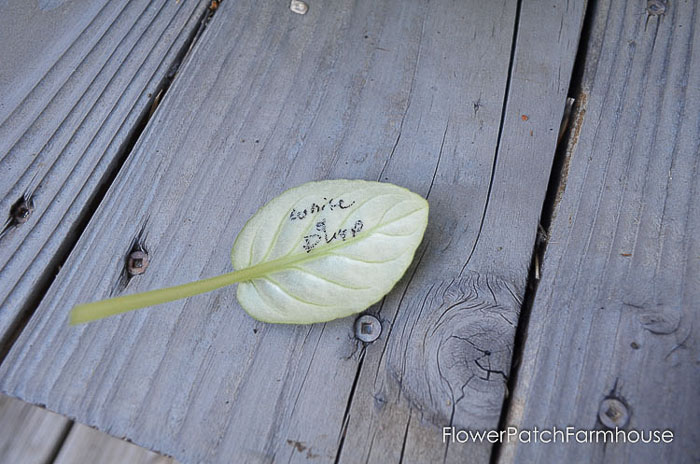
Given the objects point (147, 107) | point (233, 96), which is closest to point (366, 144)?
point (233, 96)

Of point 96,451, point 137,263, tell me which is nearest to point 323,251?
point 137,263

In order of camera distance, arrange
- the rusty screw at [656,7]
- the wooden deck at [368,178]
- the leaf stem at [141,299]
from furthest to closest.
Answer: the rusty screw at [656,7], the wooden deck at [368,178], the leaf stem at [141,299]

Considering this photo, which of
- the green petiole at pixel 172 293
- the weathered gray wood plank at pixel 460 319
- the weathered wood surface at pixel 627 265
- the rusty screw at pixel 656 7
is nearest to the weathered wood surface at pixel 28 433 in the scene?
the green petiole at pixel 172 293

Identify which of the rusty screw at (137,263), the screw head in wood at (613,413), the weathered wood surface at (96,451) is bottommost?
the weathered wood surface at (96,451)

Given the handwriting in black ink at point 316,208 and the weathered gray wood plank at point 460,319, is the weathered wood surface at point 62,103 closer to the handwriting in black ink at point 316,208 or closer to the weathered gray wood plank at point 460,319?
the handwriting in black ink at point 316,208

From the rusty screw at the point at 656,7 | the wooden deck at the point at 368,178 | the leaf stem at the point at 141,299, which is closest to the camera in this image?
the leaf stem at the point at 141,299

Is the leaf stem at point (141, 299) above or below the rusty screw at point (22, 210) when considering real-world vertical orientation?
above

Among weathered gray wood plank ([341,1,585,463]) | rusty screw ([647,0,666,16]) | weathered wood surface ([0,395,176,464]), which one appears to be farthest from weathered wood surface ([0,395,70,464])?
rusty screw ([647,0,666,16])

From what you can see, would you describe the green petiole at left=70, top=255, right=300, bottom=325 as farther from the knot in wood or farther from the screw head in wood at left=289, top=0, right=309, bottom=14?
the screw head in wood at left=289, top=0, right=309, bottom=14
